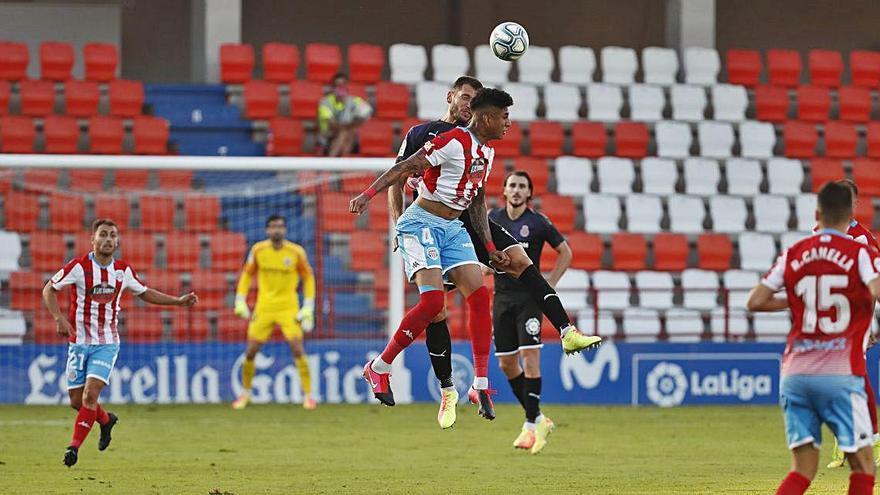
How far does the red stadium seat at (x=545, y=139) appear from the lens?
21891 mm

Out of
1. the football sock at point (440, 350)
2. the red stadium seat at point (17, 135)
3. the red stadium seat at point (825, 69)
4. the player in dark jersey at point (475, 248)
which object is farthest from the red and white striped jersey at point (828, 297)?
the red stadium seat at point (825, 69)

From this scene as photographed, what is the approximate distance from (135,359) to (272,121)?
5.00 meters

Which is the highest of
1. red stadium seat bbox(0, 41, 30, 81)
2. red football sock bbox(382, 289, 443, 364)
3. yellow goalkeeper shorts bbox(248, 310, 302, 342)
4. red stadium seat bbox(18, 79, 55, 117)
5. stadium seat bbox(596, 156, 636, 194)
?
red stadium seat bbox(0, 41, 30, 81)

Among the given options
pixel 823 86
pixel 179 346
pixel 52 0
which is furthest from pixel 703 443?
pixel 52 0

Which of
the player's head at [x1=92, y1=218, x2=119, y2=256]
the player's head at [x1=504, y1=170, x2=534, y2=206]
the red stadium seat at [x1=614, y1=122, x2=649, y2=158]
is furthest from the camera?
the red stadium seat at [x1=614, y1=122, x2=649, y2=158]

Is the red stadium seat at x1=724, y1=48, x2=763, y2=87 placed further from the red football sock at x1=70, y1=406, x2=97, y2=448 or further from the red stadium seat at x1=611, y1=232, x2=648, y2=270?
the red football sock at x1=70, y1=406, x2=97, y2=448

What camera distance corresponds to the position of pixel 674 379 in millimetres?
18250

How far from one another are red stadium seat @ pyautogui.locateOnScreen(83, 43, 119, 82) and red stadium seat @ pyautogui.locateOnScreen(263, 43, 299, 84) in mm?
2251

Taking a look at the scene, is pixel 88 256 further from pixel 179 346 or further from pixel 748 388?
pixel 748 388

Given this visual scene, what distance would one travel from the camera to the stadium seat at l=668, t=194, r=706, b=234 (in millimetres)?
21141

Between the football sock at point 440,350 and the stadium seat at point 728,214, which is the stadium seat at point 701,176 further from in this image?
the football sock at point 440,350

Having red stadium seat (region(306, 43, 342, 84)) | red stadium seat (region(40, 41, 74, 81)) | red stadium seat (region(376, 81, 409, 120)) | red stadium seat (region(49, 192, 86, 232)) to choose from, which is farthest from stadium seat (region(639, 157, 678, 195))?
red stadium seat (region(40, 41, 74, 81))

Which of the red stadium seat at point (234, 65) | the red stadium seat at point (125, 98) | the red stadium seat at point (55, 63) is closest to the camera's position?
the red stadium seat at point (125, 98)

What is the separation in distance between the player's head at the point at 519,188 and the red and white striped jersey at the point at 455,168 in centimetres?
250
